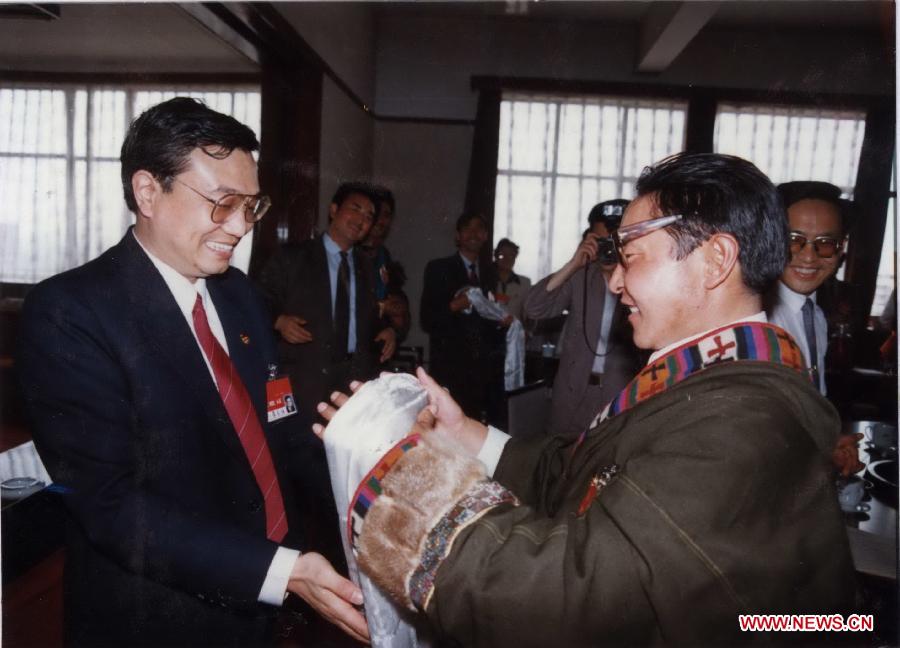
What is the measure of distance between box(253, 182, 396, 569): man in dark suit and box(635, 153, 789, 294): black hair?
7.53ft

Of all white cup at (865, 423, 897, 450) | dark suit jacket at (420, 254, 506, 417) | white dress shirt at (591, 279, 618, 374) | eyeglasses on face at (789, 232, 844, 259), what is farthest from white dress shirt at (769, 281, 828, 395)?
dark suit jacket at (420, 254, 506, 417)

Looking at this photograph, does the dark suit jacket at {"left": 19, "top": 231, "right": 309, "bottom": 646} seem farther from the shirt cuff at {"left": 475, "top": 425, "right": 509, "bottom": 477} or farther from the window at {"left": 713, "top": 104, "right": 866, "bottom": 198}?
the window at {"left": 713, "top": 104, "right": 866, "bottom": 198}

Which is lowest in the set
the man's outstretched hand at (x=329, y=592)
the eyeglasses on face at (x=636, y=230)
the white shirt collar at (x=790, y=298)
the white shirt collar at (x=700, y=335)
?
the man's outstretched hand at (x=329, y=592)

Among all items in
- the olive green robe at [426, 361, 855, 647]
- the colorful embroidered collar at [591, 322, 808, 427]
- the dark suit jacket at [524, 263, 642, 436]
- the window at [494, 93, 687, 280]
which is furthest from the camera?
the window at [494, 93, 687, 280]

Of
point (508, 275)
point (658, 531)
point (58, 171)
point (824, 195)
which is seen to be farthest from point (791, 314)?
point (508, 275)

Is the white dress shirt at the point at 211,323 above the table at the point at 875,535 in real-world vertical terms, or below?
above

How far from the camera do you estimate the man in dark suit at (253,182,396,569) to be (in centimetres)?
311

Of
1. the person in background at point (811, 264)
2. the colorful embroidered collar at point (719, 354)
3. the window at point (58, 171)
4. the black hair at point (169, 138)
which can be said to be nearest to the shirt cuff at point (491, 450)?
the colorful embroidered collar at point (719, 354)

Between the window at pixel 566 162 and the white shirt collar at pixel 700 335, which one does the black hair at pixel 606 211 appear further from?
the window at pixel 566 162

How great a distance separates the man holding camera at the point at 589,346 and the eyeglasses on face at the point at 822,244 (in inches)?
30.3

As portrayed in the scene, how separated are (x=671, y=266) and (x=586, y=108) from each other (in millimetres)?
5229

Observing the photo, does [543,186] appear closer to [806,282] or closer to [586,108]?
[586,108]

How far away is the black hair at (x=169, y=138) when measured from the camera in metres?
1.39

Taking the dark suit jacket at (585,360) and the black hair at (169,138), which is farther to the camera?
the dark suit jacket at (585,360)
